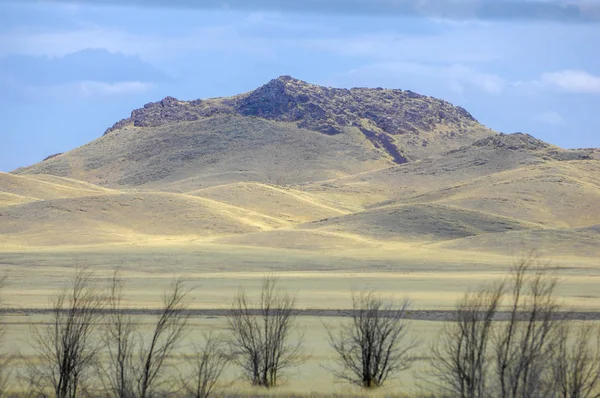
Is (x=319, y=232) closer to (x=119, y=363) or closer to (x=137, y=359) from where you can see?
(x=137, y=359)

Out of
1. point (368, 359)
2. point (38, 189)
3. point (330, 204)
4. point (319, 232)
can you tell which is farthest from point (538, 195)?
point (368, 359)

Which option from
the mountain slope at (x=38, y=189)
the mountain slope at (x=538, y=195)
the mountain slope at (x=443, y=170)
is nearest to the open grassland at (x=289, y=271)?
the mountain slope at (x=538, y=195)

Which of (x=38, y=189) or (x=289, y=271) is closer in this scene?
(x=289, y=271)

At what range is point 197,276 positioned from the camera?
61.8 meters

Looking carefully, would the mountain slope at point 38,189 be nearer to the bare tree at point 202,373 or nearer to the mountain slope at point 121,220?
the mountain slope at point 121,220

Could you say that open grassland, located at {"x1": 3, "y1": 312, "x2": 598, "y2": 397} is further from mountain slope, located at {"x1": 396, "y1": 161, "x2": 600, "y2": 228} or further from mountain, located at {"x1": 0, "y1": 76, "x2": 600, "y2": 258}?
mountain slope, located at {"x1": 396, "y1": 161, "x2": 600, "y2": 228}

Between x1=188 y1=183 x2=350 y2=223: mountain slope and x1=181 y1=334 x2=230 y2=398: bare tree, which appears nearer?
x1=181 y1=334 x2=230 y2=398: bare tree

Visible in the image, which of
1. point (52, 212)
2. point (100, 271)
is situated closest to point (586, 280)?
point (100, 271)

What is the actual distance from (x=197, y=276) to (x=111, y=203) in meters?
50.4

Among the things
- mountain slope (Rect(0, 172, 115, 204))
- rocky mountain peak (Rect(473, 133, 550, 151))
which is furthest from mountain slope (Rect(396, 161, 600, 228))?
mountain slope (Rect(0, 172, 115, 204))

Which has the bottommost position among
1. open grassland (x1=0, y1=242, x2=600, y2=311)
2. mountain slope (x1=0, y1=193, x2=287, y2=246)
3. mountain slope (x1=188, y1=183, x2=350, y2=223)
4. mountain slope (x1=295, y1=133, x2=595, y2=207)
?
open grassland (x1=0, y1=242, x2=600, y2=311)

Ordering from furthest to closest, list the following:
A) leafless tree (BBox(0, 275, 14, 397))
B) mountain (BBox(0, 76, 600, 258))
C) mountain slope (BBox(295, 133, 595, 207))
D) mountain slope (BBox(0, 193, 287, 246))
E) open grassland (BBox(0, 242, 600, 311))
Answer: mountain slope (BBox(295, 133, 595, 207)) → mountain slope (BBox(0, 193, 287, 246)) → mountain (BBox(0, 76, 600, 258)) → open grassland (BBox(0, 242, 600, 311)) → leafless tree (BBox(0, 275, 14, 397))

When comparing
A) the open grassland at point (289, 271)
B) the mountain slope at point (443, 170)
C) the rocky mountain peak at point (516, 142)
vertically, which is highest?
the rocky mountain peak at point (516, 142)

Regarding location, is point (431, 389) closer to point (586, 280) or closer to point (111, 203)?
point (586, 280)
